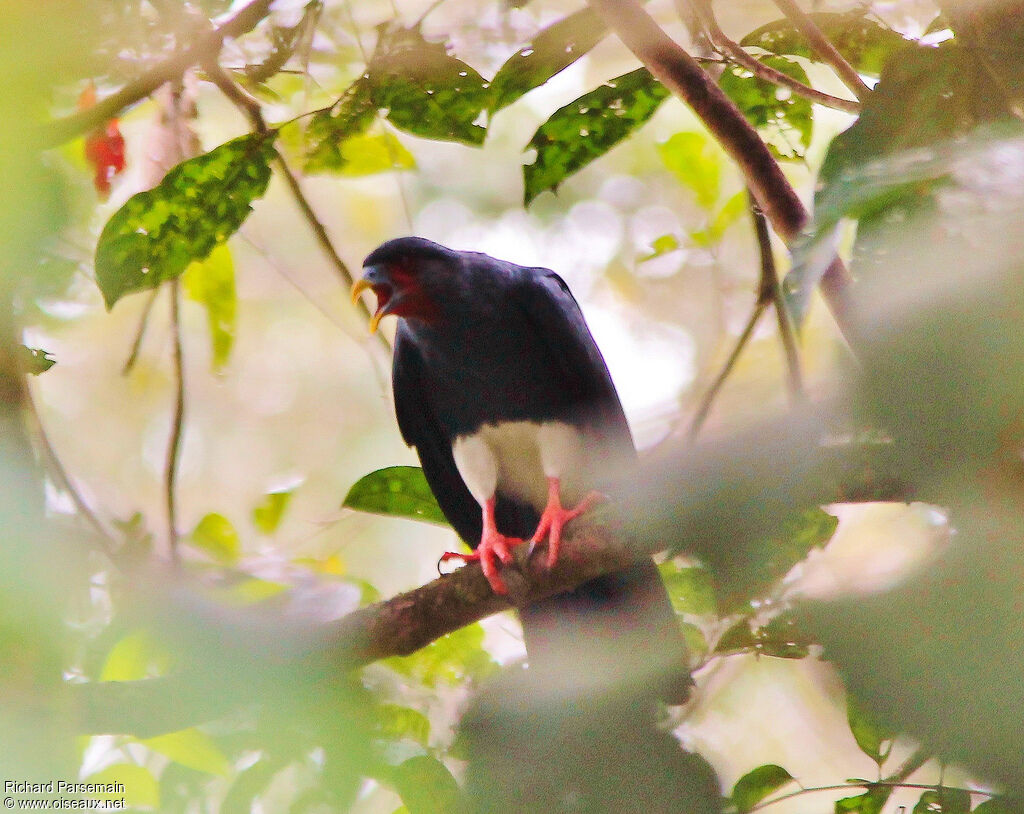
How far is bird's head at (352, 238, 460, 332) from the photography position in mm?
3270

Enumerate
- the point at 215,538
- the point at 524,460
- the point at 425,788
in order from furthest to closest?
the point at 524,460 < the point at 215,538 < the point at 425,788

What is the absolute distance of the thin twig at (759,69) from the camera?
2443mm

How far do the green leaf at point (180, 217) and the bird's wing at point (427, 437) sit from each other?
1.05m

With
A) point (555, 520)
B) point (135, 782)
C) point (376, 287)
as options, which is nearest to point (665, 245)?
point (376, 287)

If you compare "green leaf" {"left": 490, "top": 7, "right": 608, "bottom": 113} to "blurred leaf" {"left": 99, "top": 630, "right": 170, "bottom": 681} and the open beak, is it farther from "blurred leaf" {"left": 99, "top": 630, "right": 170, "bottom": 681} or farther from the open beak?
"blurred leaf" {"left": 99, "top": 630, "right": 170, "bottom": 681}

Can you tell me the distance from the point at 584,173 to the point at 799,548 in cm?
502

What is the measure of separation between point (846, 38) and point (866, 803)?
2.00 m

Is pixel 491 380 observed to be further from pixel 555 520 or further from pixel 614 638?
pixel 614 638

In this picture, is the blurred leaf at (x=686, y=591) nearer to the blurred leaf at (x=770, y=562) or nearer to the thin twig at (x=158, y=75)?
the blurred leaf at (x=770, y=562)

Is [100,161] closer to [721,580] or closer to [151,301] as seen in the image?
[151,301]

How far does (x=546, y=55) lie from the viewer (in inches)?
93.3

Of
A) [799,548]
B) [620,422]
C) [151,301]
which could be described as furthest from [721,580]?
[151,301]

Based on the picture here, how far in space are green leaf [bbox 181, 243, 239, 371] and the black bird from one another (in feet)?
1.48

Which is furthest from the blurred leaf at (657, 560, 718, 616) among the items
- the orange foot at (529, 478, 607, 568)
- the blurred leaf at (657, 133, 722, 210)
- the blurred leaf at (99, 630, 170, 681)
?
the blurred leaf at (657, 133, 722, 210)
